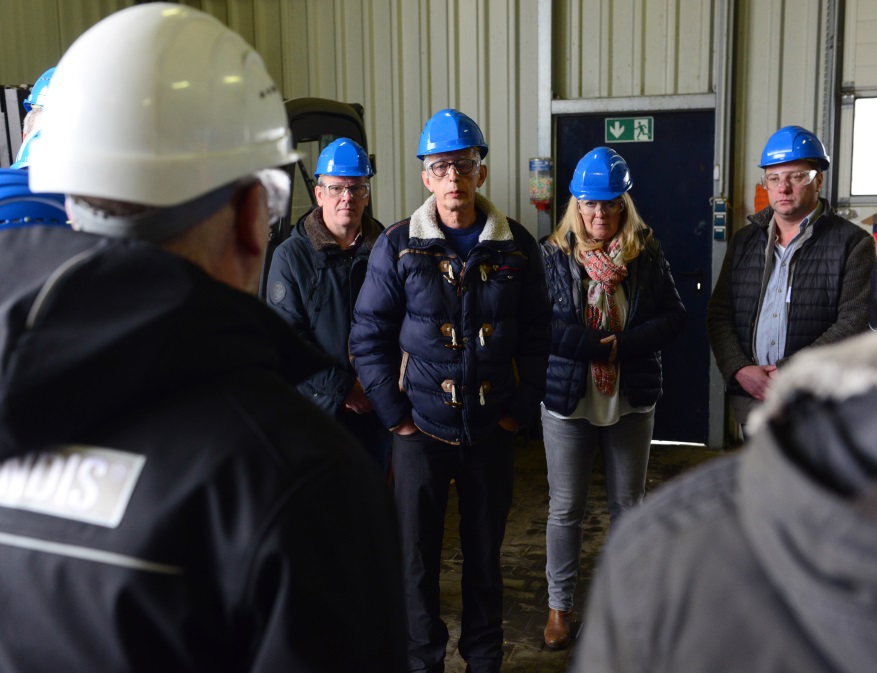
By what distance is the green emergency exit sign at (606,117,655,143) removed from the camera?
6418 millimetres

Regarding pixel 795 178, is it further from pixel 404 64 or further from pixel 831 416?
pixel 404 64

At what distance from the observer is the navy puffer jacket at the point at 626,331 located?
3564 millimetres

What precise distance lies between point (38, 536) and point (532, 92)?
6028 mm

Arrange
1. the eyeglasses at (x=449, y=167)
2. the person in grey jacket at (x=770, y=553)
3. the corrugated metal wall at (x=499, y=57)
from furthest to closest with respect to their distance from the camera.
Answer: the corrugated metal wall at (x=499, y=57)
the eyeglasses at (x=449, y=167)
the person in grey jacket at (x=770, y=553)

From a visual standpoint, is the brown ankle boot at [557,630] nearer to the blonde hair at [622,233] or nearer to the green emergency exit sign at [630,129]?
the blonde hair at [622,233]

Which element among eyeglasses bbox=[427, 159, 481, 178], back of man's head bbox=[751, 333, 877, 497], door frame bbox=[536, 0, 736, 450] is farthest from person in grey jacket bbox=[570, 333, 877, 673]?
door frame bbox=[536, 0, 736, 450]

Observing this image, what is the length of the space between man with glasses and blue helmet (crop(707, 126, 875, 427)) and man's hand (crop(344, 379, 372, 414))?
159 centimetres

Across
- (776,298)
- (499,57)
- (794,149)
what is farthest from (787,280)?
(499,57)

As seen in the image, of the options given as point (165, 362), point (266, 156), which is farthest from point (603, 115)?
point (165, 362)

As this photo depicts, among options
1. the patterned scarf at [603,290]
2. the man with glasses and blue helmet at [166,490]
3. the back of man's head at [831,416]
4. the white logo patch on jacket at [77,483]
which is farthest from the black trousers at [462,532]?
the back of man's head at [831,416]

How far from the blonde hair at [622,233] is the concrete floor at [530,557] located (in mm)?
1648

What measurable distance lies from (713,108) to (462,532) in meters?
4.10

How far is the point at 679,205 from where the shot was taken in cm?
647

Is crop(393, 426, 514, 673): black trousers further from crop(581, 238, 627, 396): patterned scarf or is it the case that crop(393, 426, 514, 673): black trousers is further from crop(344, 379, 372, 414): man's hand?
crop(581, 238, 627, 396): patterned scarf
